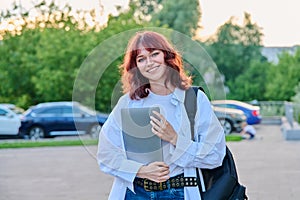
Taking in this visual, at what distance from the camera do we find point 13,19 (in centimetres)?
4641

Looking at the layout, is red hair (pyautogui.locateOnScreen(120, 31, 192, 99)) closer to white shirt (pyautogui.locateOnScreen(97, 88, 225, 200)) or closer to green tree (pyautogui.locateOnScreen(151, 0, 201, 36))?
white shirt (pyautogui.locateOnScreen(97, 88, 225, 200))

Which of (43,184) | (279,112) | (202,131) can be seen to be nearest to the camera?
(202,131)

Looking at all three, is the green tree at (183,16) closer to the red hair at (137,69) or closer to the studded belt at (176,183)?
the red hair at (137,69)

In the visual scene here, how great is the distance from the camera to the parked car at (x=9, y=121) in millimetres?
29734

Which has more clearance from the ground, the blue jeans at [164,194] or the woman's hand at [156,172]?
the woman's hand at [156,172]

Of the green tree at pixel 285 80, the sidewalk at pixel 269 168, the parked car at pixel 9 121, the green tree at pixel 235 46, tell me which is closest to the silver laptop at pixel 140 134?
the sidewalk at pixel 269 168

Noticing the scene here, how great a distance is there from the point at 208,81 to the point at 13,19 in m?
43.7

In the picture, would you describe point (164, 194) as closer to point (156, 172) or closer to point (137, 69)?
point (156, 172)

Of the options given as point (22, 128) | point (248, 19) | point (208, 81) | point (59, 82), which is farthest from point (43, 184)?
point (248, 19)

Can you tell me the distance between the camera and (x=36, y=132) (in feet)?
97.5

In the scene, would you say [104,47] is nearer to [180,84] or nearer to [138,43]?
[138,43]

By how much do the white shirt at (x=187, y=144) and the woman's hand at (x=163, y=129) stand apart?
54 mm

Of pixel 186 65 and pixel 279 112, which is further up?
pixel 186 65

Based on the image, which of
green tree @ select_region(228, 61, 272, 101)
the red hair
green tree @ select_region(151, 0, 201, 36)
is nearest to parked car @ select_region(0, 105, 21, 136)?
Answer: the red hair
